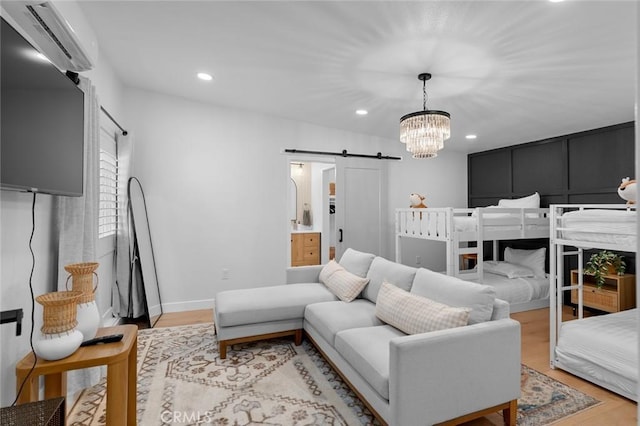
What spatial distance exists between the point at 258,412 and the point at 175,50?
290 centimetres

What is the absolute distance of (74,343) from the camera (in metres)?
1.48

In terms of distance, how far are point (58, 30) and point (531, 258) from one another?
545 cm

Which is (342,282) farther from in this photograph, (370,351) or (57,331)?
(57,331)

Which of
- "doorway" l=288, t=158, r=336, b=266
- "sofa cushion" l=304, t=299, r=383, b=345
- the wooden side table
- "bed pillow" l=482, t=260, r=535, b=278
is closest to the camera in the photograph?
the wooden side table

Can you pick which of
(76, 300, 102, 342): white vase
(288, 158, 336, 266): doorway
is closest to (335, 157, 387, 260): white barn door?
(288, 158, 336, 266): doorway

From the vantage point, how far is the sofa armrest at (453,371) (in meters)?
1.65

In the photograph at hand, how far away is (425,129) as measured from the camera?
2.74 meters

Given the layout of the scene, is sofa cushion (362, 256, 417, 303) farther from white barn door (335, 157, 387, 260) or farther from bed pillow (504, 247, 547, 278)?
bed pillow (504, 247, 547, 278)

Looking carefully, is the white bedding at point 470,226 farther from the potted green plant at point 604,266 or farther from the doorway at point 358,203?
the doorway at point 358,203

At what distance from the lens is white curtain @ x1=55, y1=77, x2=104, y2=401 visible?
80.9 inches

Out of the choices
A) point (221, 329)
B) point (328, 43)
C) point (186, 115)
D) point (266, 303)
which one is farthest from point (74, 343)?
point (186, 115)

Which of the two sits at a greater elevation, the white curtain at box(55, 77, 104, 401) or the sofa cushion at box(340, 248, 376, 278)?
the white curtain at box(55, 77, 104, 401)

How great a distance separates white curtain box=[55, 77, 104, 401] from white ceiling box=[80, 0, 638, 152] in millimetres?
794

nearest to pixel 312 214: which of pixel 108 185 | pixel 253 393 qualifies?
pixel 108 185
